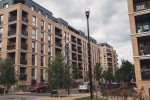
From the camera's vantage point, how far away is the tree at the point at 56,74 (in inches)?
1117

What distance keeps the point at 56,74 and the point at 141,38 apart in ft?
39.2

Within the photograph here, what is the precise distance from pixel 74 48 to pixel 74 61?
4.66 m

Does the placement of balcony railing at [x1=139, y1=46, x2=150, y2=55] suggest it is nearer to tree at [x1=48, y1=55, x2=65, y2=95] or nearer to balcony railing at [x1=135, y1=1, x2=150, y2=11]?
balcony railing at [x1=135, y1=1, x2=150, y2=11]

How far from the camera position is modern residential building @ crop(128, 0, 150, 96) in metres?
27.1

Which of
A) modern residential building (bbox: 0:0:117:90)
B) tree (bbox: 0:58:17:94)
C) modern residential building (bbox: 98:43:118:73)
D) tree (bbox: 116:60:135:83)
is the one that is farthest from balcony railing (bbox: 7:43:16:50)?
modern residential building (bbox: 98:43:118:73)

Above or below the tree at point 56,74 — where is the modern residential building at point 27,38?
above

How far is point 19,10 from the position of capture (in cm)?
4725

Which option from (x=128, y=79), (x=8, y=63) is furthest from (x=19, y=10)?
(x=128, y=79)

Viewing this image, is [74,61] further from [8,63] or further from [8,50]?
[8,63]

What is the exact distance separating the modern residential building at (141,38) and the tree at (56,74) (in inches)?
366

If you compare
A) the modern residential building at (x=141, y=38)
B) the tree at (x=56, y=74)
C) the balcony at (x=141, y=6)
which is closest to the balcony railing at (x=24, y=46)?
the tree at (x=56, y=74)

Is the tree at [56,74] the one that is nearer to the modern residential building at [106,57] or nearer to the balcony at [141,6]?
the balcony at [141,6]

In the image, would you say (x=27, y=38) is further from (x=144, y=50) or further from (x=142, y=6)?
(x=144, y=50)

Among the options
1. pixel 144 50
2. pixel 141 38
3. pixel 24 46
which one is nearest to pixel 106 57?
pixel 24 46
